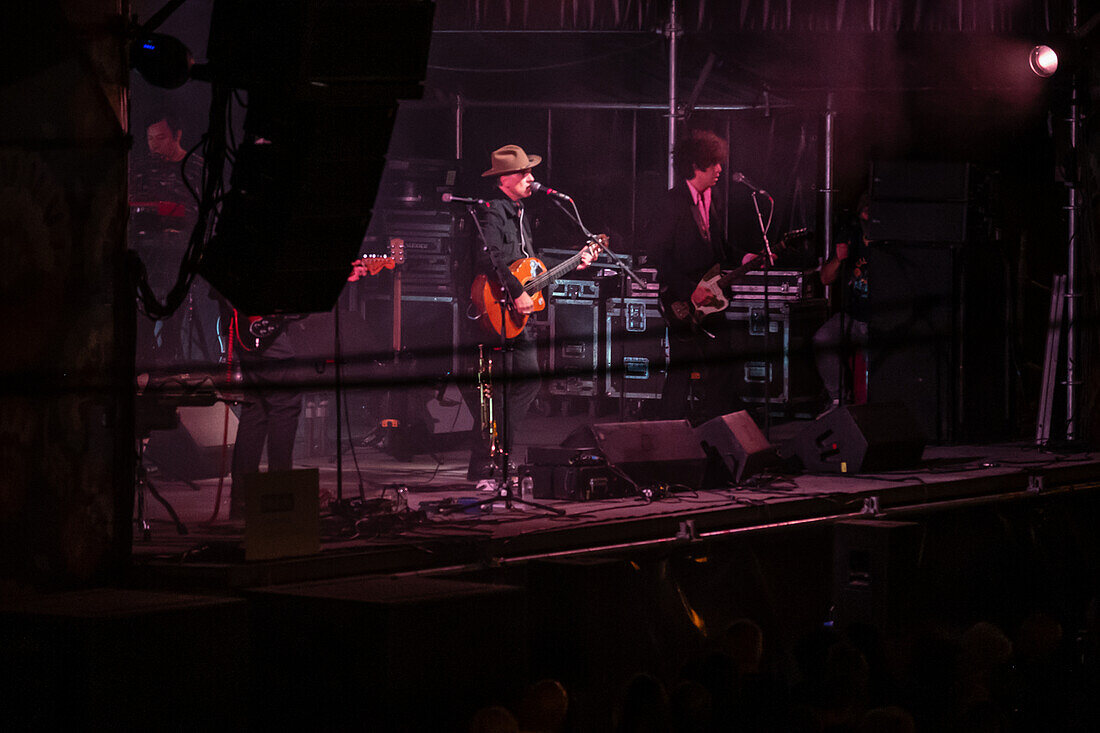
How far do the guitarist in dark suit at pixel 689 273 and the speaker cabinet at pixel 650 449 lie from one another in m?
0.90

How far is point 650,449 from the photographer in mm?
5477

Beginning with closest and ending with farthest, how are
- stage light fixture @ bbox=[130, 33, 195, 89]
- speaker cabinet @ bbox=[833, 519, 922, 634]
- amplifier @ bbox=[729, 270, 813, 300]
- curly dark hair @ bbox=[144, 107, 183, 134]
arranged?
stage light fixture @ bbox=[130, 33, 195, 89], speaker cabinet @ bbox=[833, 519, 922, 634], curly dark hair @ bbox=[144, 107, 183, 134], amplifier @ bbox=[729, 270, 813, 300]

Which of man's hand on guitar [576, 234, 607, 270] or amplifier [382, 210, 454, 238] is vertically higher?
amplifier [382, 210, 454, 238]

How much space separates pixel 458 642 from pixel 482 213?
14.2 ft

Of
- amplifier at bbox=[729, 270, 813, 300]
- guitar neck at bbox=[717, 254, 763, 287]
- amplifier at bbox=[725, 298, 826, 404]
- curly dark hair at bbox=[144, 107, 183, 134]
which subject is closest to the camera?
guitar neck at bbox=[717, 254, 763, 287]

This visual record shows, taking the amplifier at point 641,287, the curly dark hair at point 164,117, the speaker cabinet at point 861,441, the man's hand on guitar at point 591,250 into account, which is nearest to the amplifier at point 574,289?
the amplifier at point 641,287

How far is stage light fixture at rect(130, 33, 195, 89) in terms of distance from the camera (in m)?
3.56

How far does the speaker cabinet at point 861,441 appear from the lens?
20.1 feet

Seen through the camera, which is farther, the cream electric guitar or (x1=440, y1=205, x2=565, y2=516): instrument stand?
the cream electric guitar

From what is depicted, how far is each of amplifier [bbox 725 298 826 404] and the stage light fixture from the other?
5.38 m

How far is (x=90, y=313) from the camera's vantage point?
3611mm

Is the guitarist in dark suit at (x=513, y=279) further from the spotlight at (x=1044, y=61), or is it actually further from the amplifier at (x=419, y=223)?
the spotlight at (x=1044, y=61)

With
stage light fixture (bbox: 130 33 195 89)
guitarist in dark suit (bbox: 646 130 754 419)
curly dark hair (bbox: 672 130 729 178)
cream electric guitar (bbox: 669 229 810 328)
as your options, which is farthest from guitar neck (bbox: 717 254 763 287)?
stage light fixture (bbox: 130 33 195 89)

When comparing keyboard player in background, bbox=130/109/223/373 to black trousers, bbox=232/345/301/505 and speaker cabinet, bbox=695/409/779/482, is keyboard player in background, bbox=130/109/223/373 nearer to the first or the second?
black trousers, bbox=232/345/301/505
